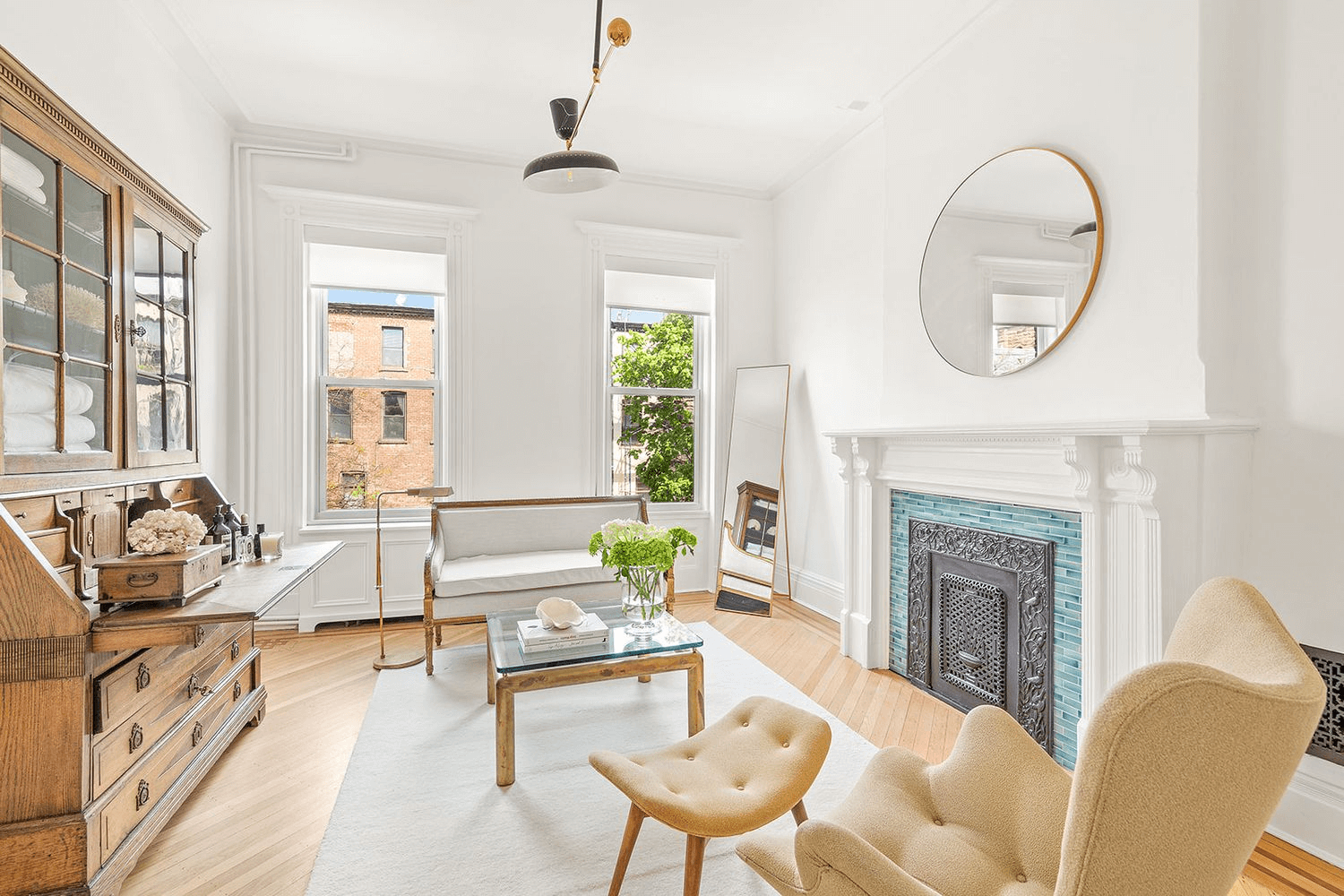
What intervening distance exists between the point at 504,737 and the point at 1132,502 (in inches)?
88.9

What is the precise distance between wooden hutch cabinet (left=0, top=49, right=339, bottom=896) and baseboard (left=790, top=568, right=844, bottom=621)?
3107 millimetres

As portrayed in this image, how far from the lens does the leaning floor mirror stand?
4.87m

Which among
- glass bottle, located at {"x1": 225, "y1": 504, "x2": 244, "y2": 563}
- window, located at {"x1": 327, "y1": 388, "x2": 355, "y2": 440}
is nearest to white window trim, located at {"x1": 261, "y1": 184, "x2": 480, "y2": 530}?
window, located at {"x1": 327, "y1": 388, "x2": 355, "y2": 440}

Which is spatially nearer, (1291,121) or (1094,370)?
(1291,121)

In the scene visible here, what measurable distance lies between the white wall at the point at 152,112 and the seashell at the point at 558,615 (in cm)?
220

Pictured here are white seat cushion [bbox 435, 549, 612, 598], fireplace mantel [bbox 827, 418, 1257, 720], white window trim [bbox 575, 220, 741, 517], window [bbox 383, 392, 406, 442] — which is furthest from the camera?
white window trim [bbox 575, 220, 741, 517]

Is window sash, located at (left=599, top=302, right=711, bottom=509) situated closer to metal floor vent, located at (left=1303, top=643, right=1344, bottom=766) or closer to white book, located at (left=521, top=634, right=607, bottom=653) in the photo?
white book, located at (left=521, top=634, right=607, bottom=653)

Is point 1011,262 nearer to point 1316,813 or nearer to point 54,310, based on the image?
point 1316,813

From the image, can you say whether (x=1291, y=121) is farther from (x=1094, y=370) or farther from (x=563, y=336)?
(x=563, y=336)

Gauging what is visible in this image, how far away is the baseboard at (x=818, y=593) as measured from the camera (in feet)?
14.4

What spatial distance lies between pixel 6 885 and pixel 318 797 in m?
0.79

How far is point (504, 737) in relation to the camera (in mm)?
2324

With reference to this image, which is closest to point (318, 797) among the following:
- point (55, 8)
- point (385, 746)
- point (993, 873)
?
point (385, 746)

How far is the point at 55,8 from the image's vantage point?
2.37 m
